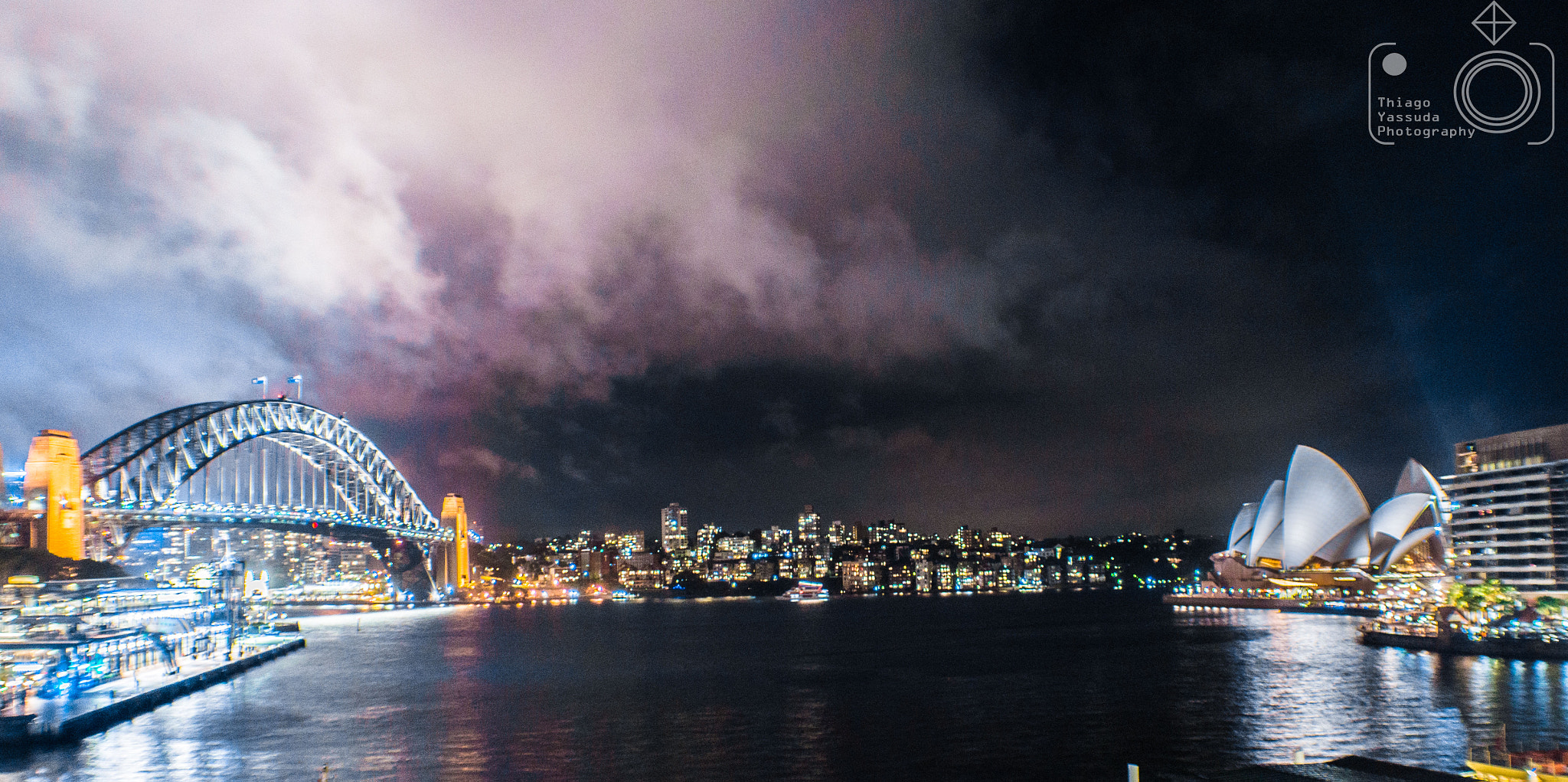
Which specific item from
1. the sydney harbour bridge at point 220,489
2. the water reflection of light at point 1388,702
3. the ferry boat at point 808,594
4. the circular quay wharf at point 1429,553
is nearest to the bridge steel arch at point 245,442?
the sydney harbour bridge at point 220,489

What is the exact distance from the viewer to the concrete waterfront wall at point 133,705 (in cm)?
2692

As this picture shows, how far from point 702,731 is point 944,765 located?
7955 millimetres

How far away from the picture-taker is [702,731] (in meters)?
29.2

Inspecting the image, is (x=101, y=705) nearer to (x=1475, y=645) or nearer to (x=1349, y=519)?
(x=1475, y=645)

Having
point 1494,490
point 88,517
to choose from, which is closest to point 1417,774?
point 1494,490

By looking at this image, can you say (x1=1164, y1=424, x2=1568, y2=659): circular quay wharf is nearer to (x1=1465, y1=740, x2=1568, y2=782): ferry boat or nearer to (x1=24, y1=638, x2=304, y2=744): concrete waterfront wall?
(x1=1465, y1=740, x2=1568, y2=782): ferry boat

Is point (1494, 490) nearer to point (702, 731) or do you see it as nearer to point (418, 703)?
point (702, 731)

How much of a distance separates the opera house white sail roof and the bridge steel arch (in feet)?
242

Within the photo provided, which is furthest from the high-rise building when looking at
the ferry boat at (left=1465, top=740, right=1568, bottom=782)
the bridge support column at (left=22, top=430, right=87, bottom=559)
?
the bridge support column at (left=22, top=430, right=87, bottom=559)

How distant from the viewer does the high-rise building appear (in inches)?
2098

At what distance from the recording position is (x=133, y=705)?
31484 mm

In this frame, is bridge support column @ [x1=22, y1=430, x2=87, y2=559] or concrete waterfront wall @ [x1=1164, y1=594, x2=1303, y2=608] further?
concrete waterfront wall @ [x1=1164, y1=594, x2=1303, y2=608]

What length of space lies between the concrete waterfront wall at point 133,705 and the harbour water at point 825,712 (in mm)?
558

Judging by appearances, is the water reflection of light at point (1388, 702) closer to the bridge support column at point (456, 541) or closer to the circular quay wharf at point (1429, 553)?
the circular quay wharf at point (1429, 553)
